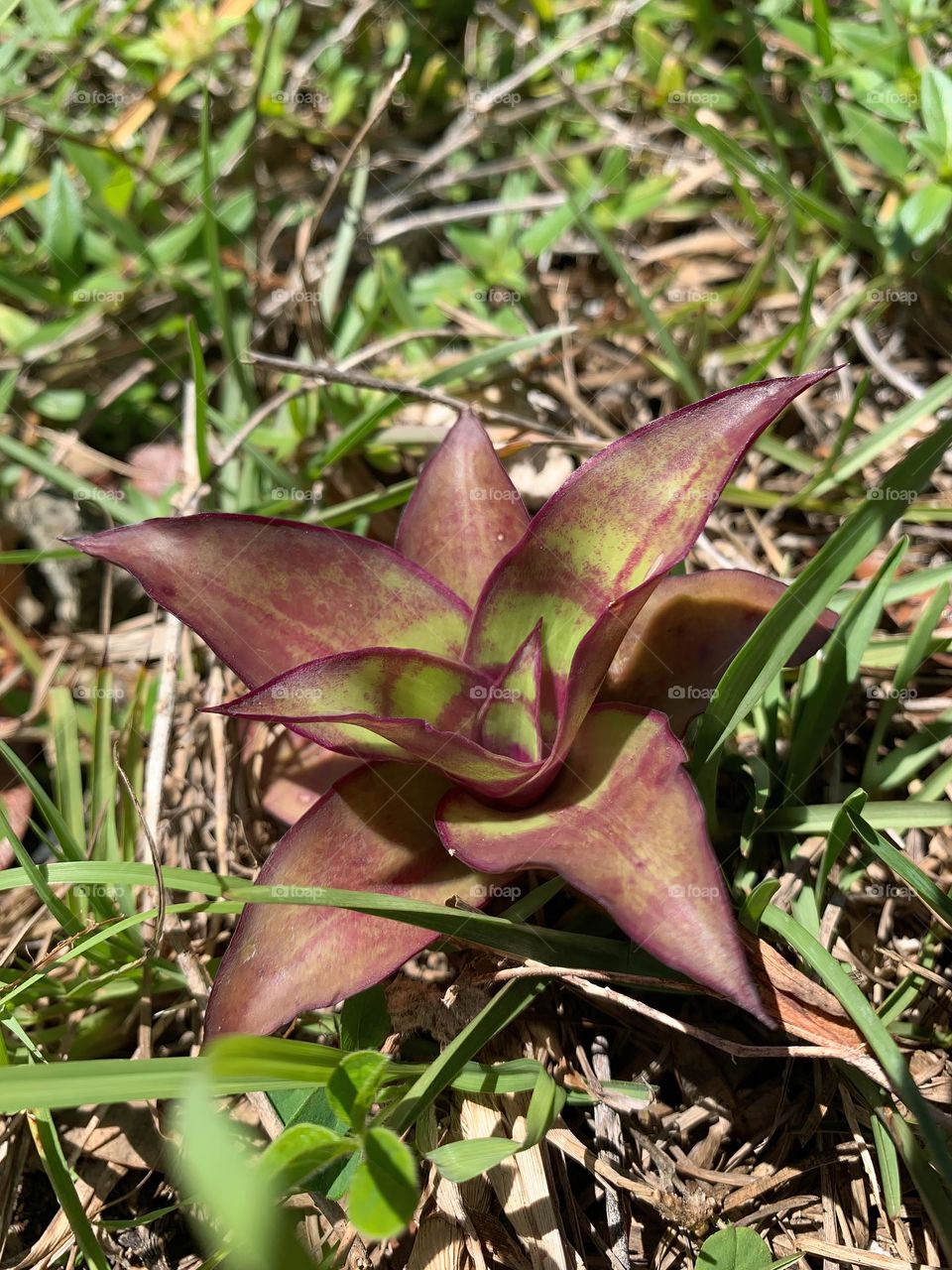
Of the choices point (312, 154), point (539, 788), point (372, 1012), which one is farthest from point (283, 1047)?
point (312, 154)

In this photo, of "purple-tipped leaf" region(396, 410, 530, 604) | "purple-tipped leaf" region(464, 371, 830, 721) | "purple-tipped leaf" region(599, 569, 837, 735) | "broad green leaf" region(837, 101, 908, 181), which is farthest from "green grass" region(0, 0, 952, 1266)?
"purple-tipped leaf" region(396, 410, 530, 604)

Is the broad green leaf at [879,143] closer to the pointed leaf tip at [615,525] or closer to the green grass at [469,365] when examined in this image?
the green grass at [469,365]

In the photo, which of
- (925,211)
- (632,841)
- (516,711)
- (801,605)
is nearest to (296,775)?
(516,711)

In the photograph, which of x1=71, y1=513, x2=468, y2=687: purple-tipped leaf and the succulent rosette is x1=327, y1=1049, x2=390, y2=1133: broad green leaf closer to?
the succulent rosette

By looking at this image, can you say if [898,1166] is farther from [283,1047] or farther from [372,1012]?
[283,1047]

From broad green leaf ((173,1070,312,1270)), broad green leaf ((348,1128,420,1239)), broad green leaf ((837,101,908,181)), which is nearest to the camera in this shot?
broad green leaf ((173,1070,312,1270))

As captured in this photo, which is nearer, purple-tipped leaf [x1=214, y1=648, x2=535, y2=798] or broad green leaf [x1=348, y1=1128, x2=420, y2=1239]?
broad green leaf [x1=348, y1=1128, x2=420, y2=1239]

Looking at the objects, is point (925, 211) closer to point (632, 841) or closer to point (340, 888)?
point (632, 841)
